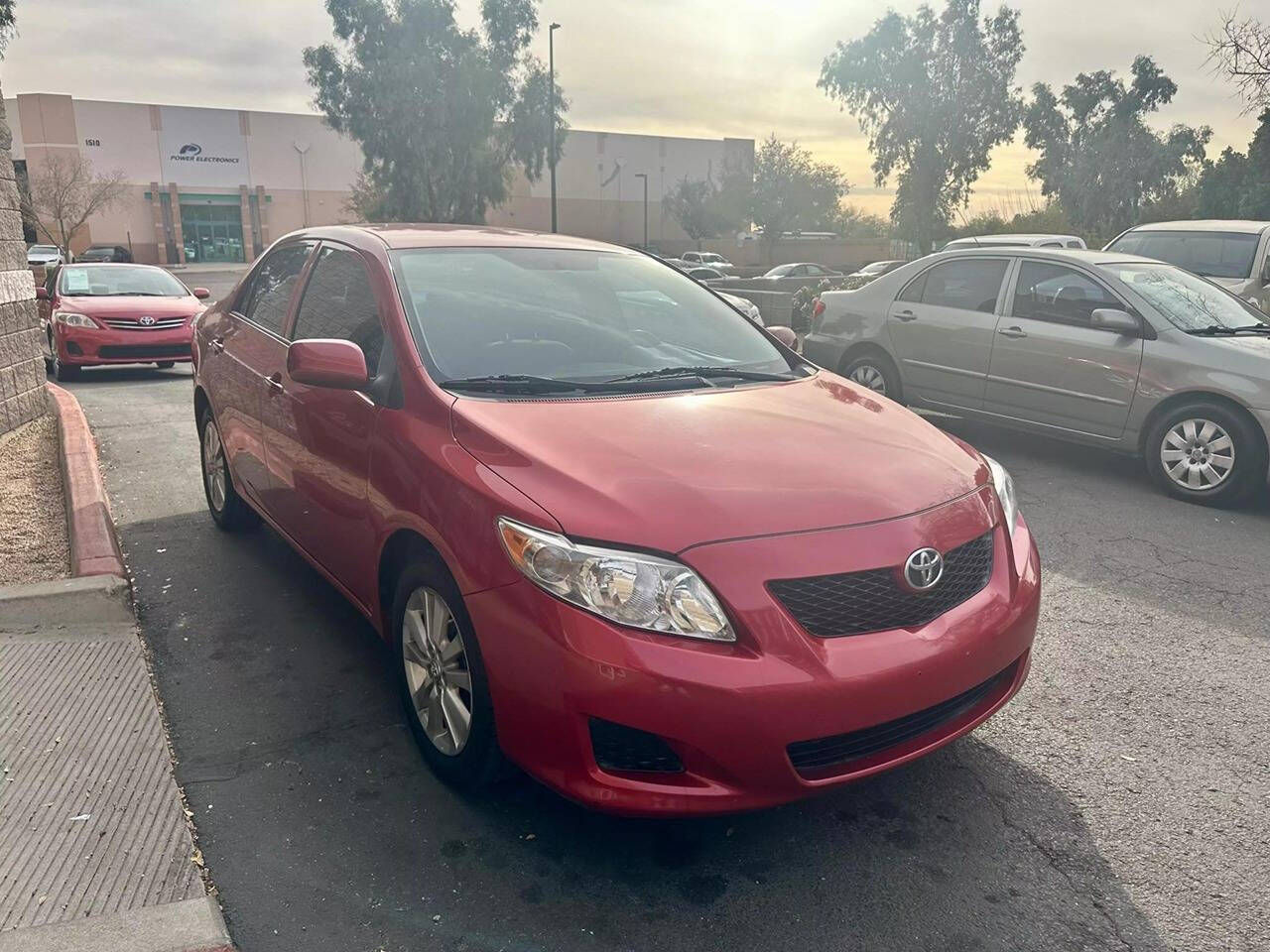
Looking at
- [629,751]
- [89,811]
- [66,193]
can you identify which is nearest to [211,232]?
[66,193]

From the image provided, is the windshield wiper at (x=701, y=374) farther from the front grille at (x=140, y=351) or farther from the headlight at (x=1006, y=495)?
the front grille at (x=140, y=351)

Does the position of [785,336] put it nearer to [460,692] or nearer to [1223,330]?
[460,692]

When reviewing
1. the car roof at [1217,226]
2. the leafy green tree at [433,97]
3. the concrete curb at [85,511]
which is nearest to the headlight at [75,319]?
the concrete curb at [85,511]

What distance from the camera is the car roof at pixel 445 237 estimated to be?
4078 millimetres

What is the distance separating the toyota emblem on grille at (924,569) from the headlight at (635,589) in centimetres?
54

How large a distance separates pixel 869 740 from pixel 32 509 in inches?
195

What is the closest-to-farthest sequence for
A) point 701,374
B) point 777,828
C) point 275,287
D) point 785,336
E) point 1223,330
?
point 777,828 < point 701,374 < point 785,336 < point 275,287 < point 1223,330

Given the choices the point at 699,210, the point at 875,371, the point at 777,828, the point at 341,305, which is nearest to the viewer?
the point at 777,828

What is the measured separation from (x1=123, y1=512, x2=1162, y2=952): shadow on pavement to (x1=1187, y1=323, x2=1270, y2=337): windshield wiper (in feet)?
14.1

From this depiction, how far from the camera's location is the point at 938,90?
36562 millimetres

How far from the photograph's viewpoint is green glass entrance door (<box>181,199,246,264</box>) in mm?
58312

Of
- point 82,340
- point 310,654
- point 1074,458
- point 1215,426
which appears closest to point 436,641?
point 310,654

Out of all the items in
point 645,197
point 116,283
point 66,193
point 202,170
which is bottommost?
point 116,283

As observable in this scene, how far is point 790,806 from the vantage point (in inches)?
119
